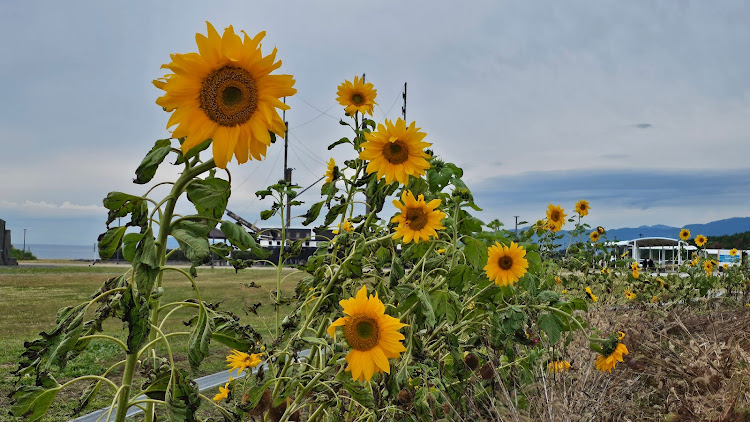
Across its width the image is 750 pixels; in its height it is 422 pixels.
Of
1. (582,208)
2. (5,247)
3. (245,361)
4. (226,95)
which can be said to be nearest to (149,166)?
(226,95)

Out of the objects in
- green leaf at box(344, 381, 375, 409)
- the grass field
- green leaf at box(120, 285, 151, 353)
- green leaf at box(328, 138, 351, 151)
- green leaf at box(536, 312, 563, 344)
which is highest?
green leaf at box(328, 138, 351, 151)

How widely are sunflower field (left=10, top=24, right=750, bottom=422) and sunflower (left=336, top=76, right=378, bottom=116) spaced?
1 cm

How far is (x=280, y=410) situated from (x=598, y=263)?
6.28 meters

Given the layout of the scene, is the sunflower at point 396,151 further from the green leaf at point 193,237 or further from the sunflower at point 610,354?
the sunflower at point 610,354

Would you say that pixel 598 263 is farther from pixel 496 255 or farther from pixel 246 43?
pixel 246 43

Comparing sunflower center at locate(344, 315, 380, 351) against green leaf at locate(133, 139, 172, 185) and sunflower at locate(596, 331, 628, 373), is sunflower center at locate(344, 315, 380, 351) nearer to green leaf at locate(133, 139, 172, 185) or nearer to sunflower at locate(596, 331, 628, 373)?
green leaf at locate(133, 139, 172, 185)

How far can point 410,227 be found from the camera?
8.05 feet

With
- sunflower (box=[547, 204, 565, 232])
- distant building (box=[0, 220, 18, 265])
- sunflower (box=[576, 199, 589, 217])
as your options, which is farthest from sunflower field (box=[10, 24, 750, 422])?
distant building (box=[0, 220, 18, 265])

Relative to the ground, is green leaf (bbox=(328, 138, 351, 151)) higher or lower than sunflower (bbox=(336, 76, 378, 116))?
lower

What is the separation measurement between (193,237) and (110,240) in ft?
0.91

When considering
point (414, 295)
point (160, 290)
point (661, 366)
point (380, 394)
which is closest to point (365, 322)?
point (414, 295)

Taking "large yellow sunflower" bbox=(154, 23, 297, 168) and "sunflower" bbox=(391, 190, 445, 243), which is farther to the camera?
"sunflower" bbox=(391, 190, 445, 243)

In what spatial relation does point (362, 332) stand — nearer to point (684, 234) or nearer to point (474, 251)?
point (474, 251)

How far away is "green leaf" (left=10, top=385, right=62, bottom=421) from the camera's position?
1.62 meters
